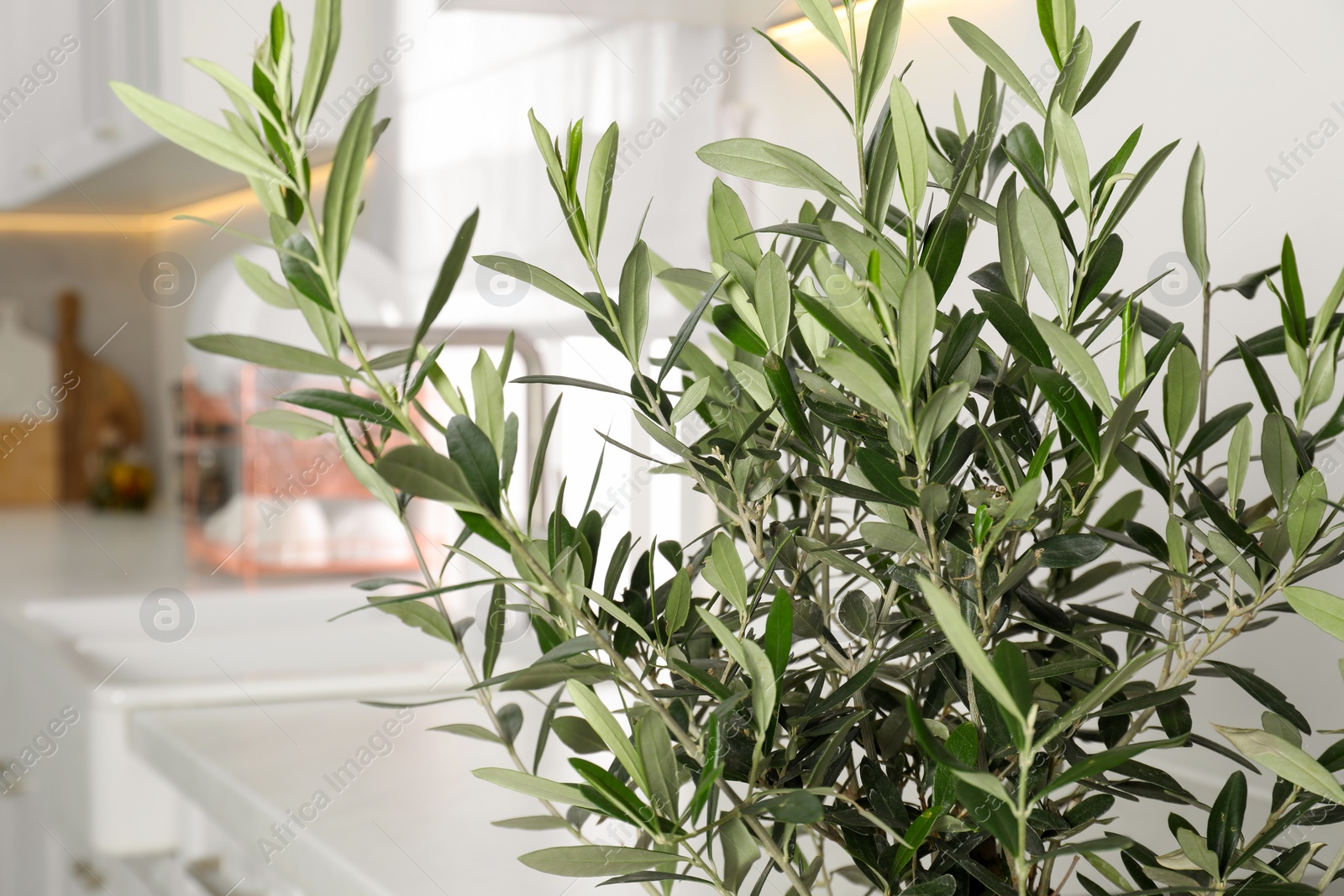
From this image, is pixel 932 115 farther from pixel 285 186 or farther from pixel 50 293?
pixel 50 293

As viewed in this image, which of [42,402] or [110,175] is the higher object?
[110,175]

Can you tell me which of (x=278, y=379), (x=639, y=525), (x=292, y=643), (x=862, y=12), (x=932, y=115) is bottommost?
(x=292, y=643)

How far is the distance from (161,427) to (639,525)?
245cm

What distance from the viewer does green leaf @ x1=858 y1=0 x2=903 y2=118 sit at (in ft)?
1.25

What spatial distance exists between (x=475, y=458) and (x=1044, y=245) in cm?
21

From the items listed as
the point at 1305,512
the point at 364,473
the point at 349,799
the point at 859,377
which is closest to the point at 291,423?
the point at 364,473

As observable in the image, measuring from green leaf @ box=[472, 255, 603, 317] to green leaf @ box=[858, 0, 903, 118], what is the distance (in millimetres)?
117

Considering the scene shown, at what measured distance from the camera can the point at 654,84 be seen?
1.64 metres

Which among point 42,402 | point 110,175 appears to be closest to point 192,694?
point 110,175

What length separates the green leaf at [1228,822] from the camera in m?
0.41

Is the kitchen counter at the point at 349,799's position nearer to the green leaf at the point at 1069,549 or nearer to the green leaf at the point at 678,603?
the green leaf at the point at 678,603


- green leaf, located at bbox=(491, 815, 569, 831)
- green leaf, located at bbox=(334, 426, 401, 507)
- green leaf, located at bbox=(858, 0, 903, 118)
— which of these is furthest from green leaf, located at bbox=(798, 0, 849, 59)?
green leaf, located at bbox=(491, 815, 569, 831)

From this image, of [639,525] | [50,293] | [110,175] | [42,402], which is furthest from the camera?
[50,293]

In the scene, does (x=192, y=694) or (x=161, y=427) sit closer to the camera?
(x=192, y=694)
